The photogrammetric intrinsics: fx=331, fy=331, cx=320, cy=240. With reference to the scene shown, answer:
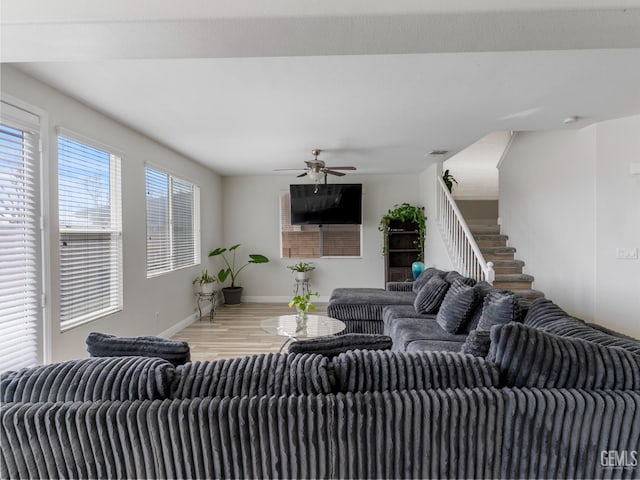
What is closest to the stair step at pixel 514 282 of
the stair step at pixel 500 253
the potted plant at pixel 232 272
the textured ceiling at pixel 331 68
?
the stair step at pixel 500 253

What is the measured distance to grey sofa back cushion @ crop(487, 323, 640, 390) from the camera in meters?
1.42

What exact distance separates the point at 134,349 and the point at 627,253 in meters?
4.77

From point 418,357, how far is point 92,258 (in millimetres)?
3060

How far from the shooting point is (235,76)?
238cm

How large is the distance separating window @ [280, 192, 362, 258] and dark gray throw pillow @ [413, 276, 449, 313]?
118 inches

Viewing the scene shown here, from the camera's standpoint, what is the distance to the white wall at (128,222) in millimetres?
2579

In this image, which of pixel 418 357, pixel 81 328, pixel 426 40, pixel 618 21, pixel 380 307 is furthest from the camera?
pixel 380 307

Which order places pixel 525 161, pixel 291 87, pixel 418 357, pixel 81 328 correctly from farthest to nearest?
pixel 525 161, pixel 81 328, pixel 291 87, pixel 418 357

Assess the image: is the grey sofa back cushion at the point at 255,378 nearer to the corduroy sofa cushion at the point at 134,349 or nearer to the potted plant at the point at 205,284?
the corduroy sofa cushion at the point at 134,349

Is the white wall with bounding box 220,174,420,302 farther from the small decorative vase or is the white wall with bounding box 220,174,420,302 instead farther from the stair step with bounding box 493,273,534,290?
the small decorative vase

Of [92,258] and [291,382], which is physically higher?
[92,258]

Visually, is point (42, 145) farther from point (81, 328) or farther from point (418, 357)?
point (418, 357)

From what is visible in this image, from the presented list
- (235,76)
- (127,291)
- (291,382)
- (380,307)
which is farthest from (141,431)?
(380,307)

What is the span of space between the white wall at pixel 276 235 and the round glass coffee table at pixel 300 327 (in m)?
3.08
